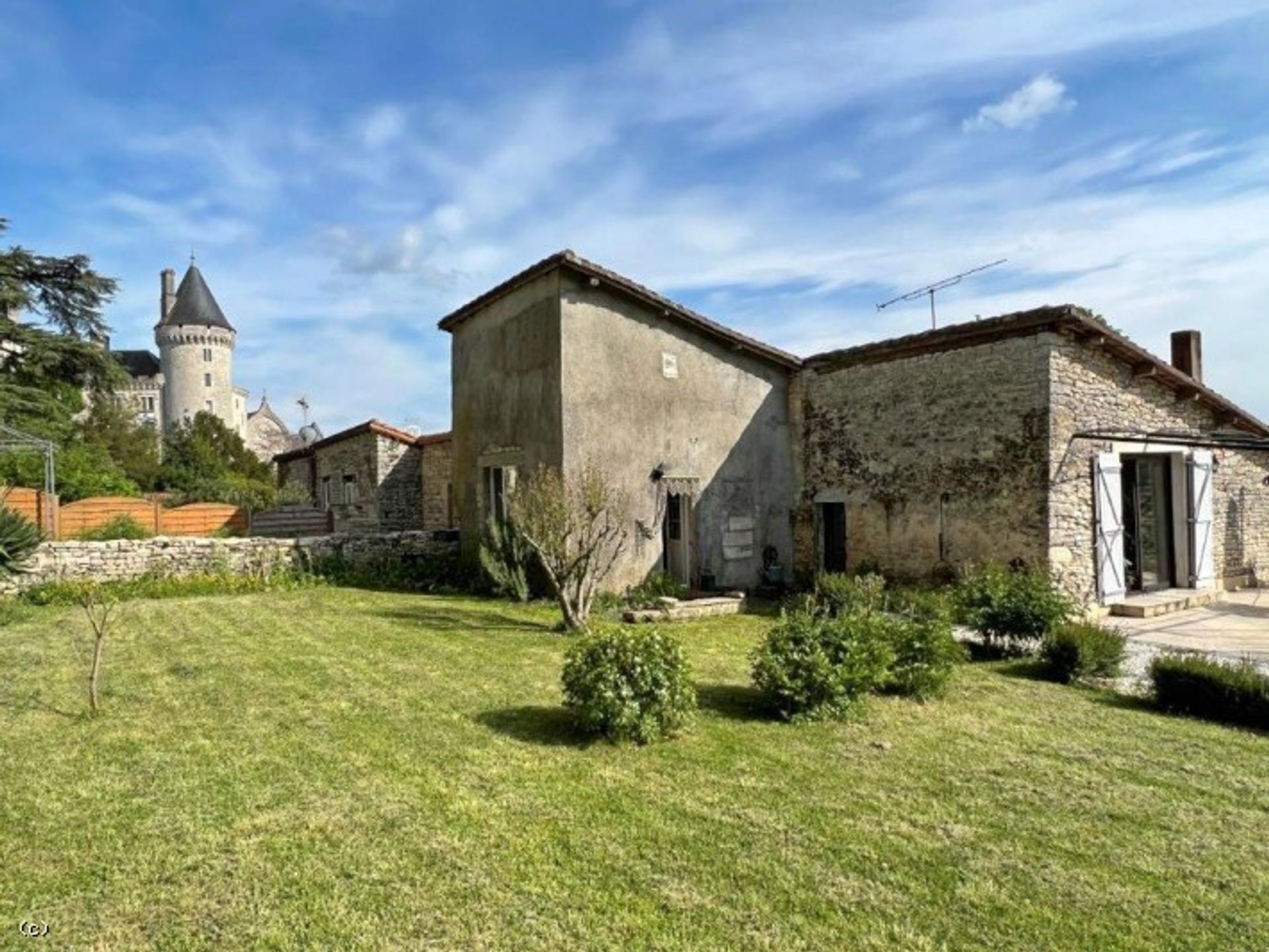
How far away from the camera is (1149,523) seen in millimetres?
14477

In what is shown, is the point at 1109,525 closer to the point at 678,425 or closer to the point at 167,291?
the point at 678,425

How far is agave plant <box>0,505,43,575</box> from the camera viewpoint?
10.6 metres

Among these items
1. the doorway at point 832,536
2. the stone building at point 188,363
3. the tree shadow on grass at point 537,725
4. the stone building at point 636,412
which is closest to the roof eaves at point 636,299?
the stone building at point 636,412

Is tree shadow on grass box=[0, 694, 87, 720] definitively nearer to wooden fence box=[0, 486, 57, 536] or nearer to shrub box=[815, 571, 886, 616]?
shrub box=[815, 571, 886, 616]

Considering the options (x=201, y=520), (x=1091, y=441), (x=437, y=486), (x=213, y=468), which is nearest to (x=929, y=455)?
(x=1091, y=441)

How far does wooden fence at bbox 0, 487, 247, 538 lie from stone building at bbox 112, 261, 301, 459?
49.1m

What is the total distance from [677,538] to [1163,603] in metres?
8.18

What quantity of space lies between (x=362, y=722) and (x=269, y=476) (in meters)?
43.3

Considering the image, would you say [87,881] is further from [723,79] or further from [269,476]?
[269,476]

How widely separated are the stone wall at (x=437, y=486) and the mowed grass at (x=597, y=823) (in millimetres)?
12575

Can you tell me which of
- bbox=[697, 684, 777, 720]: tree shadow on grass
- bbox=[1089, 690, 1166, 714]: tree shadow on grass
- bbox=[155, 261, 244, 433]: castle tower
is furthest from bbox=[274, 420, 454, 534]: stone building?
bbox=[155, 261, 244, 433]: castle tower

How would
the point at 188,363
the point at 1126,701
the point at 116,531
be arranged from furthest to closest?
the point at 188,363 < the point at 116,531 < the point at 1126,701

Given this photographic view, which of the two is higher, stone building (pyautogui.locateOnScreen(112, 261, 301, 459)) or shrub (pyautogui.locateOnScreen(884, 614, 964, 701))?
stone building (pyautogui.locateOnScreen(112, 261, 301, 459))

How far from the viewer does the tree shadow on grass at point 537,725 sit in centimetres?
575
